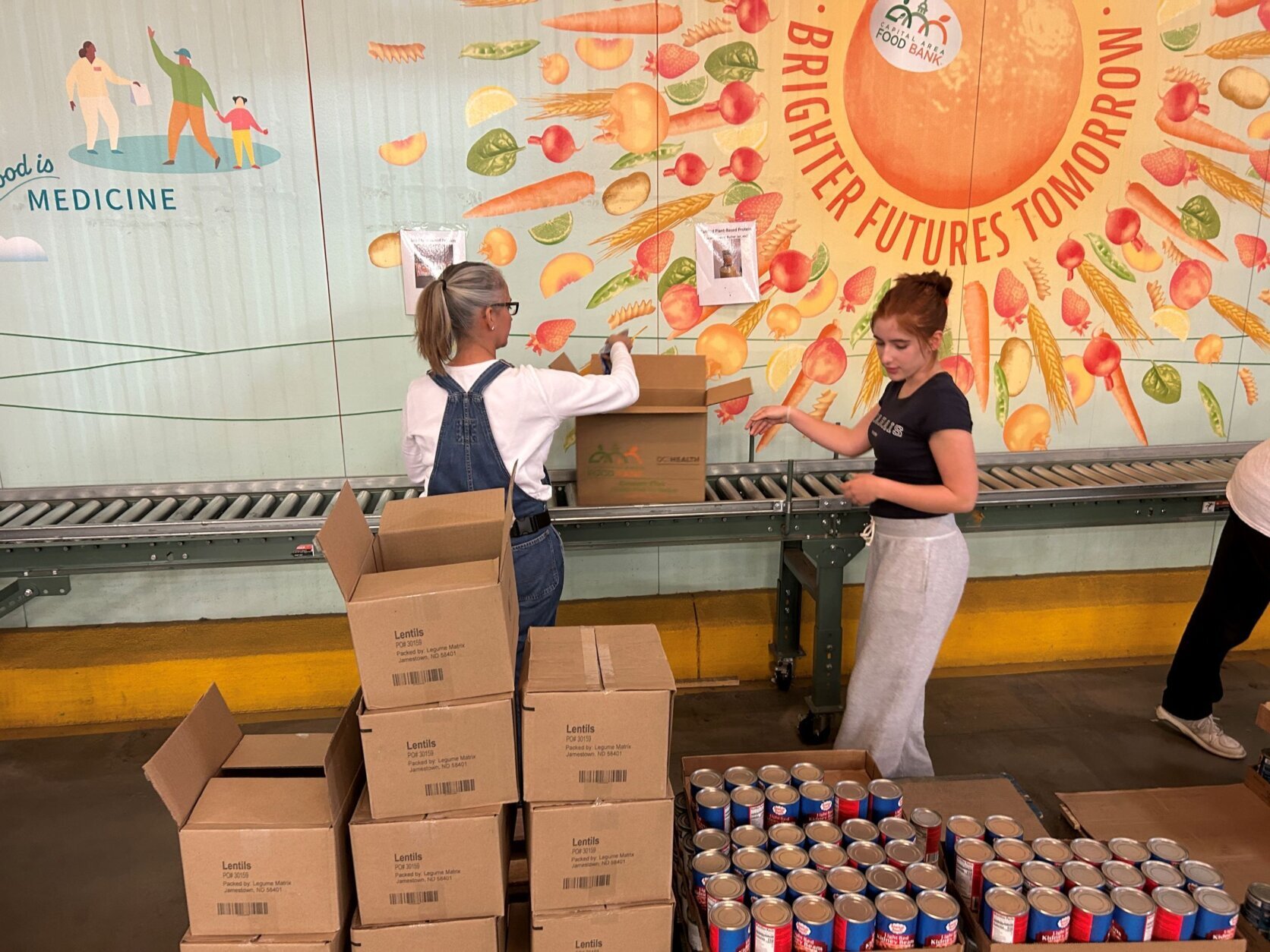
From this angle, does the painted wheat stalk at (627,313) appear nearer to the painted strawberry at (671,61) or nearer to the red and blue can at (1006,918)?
the painted strawberry at (671,61)

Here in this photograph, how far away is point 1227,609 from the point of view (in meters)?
3.02

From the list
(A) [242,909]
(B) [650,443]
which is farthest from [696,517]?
(A) [242,909]

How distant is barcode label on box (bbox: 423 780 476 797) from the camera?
5.21 ft

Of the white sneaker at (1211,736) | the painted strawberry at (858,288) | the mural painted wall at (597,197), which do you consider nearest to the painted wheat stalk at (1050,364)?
the mural painted wall at (597,197)

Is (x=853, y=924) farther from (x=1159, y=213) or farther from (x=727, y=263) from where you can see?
(x=1159, y=213)

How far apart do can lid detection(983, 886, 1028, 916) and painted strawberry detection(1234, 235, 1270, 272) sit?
3299mm

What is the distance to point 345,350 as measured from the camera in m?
3.34

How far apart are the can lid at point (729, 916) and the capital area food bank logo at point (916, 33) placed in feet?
10.0

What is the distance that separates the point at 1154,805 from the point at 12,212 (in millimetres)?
4158

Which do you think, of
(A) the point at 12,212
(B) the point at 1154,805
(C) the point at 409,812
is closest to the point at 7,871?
(C) the point at 409,812

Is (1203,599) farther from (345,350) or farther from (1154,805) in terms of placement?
(345,350)

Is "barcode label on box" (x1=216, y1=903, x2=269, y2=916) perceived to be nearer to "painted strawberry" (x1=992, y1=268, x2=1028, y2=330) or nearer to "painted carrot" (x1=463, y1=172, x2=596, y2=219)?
"painted carrot" (x1=463, y1=172, x2=596, y2=219)

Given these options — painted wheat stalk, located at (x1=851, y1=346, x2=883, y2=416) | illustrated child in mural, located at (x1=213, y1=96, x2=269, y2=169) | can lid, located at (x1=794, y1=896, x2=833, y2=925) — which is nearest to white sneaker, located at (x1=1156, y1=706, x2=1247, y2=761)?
painted wheat stalk, located at (x1=851, y1=346, x2=883, y2=416)

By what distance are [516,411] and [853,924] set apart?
1.36 metres
